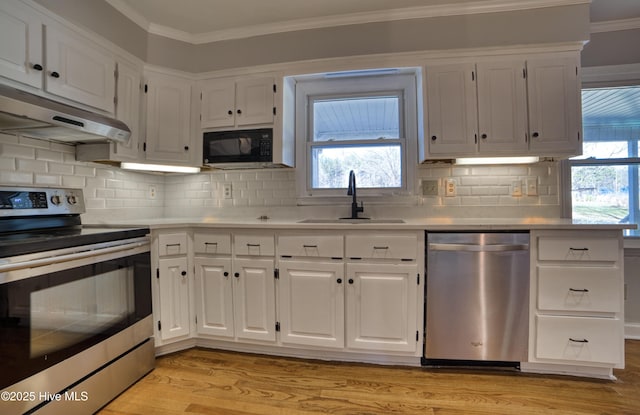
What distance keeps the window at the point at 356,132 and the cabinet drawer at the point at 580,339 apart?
130 cm

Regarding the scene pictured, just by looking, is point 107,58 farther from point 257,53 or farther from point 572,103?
point 572,103

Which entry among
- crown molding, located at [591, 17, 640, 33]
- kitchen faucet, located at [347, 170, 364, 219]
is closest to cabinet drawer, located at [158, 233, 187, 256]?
kitchen faucet, located at [347, 170, 364, 219]

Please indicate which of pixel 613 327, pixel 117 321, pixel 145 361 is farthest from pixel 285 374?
pixel 613 327

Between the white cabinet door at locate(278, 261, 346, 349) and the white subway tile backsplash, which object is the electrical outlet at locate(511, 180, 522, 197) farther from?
the white cabinet door at locate(278, 261, 346, 349)

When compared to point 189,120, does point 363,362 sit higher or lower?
lower

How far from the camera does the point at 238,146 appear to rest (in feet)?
7.55

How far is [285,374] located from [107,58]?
7.87 ft

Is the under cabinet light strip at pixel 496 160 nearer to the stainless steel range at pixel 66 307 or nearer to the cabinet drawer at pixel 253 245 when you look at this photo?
the cabinet drawer at pixel 253 245

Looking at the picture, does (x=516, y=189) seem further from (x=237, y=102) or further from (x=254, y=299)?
(x=237, y=102)

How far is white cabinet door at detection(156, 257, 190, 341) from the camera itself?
1930mm

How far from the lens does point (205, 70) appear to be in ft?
7.87

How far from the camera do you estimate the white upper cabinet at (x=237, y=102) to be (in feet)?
7.52

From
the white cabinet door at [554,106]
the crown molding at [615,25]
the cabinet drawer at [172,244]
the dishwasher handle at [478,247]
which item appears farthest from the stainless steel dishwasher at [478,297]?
the crown molding at [615,25]

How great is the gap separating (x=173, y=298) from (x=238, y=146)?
1213 millimetres
